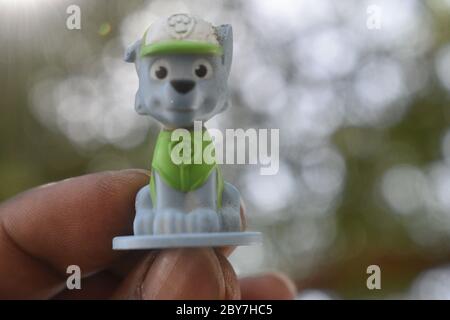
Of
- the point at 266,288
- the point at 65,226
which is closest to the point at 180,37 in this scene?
the point at 65,226

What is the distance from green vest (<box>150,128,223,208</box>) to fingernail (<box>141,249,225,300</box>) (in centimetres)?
10

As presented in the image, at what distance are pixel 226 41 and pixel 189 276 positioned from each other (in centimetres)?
42

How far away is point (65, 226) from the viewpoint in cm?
134

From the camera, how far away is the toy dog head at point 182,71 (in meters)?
1.11

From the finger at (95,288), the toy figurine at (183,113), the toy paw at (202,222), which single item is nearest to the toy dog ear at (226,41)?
the toy figurine at (183,113)

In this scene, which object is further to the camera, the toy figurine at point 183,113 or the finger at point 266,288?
the finger at point 266,288

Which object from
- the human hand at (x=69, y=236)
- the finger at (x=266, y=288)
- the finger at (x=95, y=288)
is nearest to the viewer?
the human hand at (x=69, y=236)

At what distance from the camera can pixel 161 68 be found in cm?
112

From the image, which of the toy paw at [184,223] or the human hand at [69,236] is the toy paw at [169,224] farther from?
the human hand at [69,236]

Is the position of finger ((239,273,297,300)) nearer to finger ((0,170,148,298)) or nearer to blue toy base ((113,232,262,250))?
finger ((0,170,148,298))

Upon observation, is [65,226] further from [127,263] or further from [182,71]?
[182,71]

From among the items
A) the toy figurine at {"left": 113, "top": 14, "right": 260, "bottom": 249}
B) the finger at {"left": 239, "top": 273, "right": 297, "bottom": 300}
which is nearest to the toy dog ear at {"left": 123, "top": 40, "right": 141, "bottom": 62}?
the toy figurine at {"left": 113, "top": 14, "right": 260, "bottom": 249}
